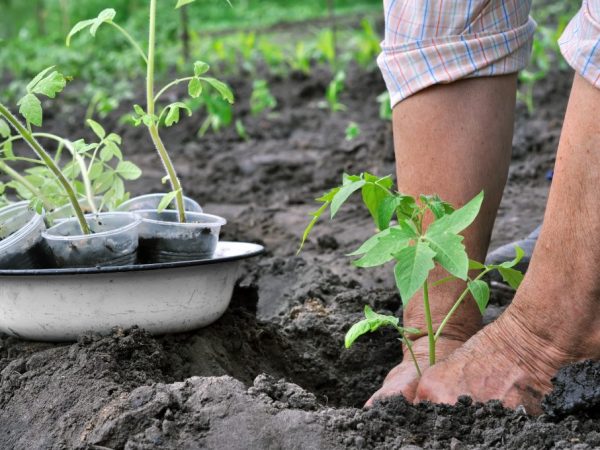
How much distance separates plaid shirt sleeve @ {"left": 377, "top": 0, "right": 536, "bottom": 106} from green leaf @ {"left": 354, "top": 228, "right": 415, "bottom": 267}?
0.54 m

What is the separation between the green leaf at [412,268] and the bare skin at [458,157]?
1.58 feet

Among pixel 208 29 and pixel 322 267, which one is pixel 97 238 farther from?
pixel 208 29

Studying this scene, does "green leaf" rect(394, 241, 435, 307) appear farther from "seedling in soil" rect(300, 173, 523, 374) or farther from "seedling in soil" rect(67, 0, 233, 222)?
"seedling in soil" rect(67, 0, 233, 222)

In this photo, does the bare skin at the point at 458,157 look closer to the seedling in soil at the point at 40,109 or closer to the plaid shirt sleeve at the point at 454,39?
the plaid shirt sleeve at the point at 454,39

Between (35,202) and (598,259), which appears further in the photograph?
(35,202)

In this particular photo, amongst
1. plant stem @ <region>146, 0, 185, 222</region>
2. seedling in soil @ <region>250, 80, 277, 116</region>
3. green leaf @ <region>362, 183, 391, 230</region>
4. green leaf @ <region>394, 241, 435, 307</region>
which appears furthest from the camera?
seedling in soil @ <region>250, 80, 277, 116</region>

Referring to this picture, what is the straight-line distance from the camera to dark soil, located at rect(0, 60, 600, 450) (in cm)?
150

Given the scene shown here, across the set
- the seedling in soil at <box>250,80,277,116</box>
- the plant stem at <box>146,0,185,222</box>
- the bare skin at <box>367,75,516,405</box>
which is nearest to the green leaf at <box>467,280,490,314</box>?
the bare skin at <box>367,75,516,405</box>

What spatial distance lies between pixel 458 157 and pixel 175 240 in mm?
631

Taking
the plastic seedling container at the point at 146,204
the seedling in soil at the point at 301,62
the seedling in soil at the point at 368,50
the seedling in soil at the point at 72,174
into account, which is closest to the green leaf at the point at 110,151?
the seedling in soil at the point at 72,174

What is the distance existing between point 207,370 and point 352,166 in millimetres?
2478

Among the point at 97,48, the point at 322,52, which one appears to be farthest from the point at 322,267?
the point at 97,48

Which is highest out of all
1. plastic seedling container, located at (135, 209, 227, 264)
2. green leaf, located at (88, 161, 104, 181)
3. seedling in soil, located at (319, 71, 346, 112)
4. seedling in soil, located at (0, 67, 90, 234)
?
seedling in soil, located at (0, 67, 90, 234)

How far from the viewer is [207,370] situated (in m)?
1.89
